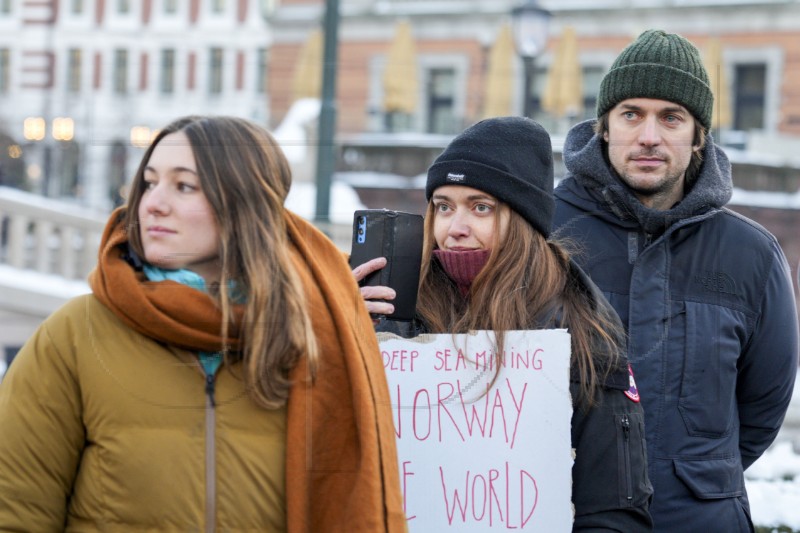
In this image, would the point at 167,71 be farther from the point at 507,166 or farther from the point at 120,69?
the point at 507,166

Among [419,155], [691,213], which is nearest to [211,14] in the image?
[419,155]

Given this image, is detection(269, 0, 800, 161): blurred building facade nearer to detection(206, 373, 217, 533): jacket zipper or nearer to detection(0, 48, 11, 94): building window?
detection(0, 48, 11, 94): building window

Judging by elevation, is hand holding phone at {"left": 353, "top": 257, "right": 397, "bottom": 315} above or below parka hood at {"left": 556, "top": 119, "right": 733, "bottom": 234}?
below

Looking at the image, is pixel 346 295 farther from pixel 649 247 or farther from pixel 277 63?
pixel 277 63

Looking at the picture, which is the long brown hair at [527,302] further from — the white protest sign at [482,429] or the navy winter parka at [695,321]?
the navy winter parka at [695,321]

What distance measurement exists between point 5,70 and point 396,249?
32.8m

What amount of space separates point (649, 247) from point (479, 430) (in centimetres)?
79

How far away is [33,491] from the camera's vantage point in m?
1.85

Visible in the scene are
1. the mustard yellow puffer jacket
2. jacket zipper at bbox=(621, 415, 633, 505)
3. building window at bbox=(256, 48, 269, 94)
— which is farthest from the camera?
building window at bbox=(256, 48, 269, 94)

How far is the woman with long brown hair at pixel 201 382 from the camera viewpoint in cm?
187

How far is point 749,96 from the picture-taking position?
22656mm

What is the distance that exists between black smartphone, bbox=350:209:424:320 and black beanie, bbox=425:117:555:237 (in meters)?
0.15

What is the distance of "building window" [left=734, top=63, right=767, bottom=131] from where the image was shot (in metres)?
22.1

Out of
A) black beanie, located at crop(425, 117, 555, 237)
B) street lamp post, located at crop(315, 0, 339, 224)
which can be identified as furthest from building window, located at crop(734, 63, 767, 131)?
black beanie, located at crop(425, 117, 555, 237)
